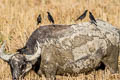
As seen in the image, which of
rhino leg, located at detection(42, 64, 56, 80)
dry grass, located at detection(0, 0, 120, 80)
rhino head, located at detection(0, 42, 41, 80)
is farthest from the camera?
dry grass, located at detection(0, 0, 120, 80)

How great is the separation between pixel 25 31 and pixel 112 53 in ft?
9.54

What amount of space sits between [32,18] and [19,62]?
190 inches

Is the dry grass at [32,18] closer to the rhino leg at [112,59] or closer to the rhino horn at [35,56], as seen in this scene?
the rhino leg at [112,59]

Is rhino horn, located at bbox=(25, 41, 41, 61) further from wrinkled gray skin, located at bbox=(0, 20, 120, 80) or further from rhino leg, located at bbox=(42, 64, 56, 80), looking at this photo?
rhino leg, located at bbox=(42, 64, 56, 80)

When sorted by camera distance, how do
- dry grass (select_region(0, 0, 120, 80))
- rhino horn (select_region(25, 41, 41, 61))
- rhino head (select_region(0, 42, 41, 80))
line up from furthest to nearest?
dry grass (select_region(0, 0, 120, 80)) → rhino horn (select_region(25, 41, 41, 61)) → rhino head (select_region(0, 42, 41, 80))

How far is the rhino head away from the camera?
6.67 metres

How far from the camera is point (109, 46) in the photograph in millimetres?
7789

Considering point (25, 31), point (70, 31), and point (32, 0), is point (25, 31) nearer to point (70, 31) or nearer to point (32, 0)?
point (70, 31)

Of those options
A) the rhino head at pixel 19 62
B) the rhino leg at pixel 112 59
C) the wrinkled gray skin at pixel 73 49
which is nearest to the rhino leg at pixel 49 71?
the wrinkled gray skin at pixel 73 49

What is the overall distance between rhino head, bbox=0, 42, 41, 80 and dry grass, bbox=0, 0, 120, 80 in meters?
0.63

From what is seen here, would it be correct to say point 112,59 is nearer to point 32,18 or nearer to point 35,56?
point 35,56

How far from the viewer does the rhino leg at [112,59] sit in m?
7.84

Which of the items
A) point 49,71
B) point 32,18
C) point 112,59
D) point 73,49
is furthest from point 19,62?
point 32,18

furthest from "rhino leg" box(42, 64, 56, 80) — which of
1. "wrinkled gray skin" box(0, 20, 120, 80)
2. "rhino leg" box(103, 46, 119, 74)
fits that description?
"rhino leg" box(103, 46, 119, 74)
